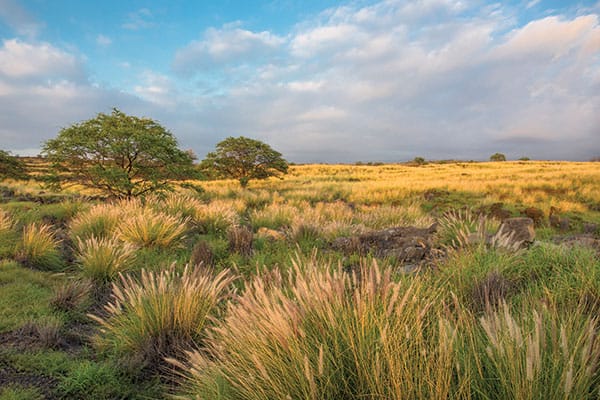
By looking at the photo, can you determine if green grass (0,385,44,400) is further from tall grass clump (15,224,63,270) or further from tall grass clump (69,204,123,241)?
tall grass clump (69,204,123,241)

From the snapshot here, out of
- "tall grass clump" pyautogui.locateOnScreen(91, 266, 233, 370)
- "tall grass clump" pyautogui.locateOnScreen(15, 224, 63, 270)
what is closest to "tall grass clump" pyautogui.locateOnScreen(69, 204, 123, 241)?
"tall grass clump" pyautogui.locateOnScreen(15, 224, 63, 270)

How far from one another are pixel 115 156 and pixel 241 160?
15.2 meters

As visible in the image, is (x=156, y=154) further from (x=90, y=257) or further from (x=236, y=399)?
(x=236, y=399)

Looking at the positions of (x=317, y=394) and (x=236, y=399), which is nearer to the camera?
(x=317, y=394)

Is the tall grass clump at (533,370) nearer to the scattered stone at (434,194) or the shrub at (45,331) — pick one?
the shrub at (45,331)

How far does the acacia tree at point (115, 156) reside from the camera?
11.9 meters

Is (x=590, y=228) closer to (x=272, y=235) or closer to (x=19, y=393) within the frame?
(x=272, y=235)

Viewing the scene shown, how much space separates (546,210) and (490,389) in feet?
53.0

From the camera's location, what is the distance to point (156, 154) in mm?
12383

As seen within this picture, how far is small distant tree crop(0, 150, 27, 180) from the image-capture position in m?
21.5

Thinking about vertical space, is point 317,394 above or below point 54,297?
above

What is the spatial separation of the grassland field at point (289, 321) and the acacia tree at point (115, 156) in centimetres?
341

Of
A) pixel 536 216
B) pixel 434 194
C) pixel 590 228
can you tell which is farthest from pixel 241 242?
pixel 434 194

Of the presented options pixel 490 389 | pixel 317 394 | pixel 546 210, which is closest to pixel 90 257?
pixel 317 394
